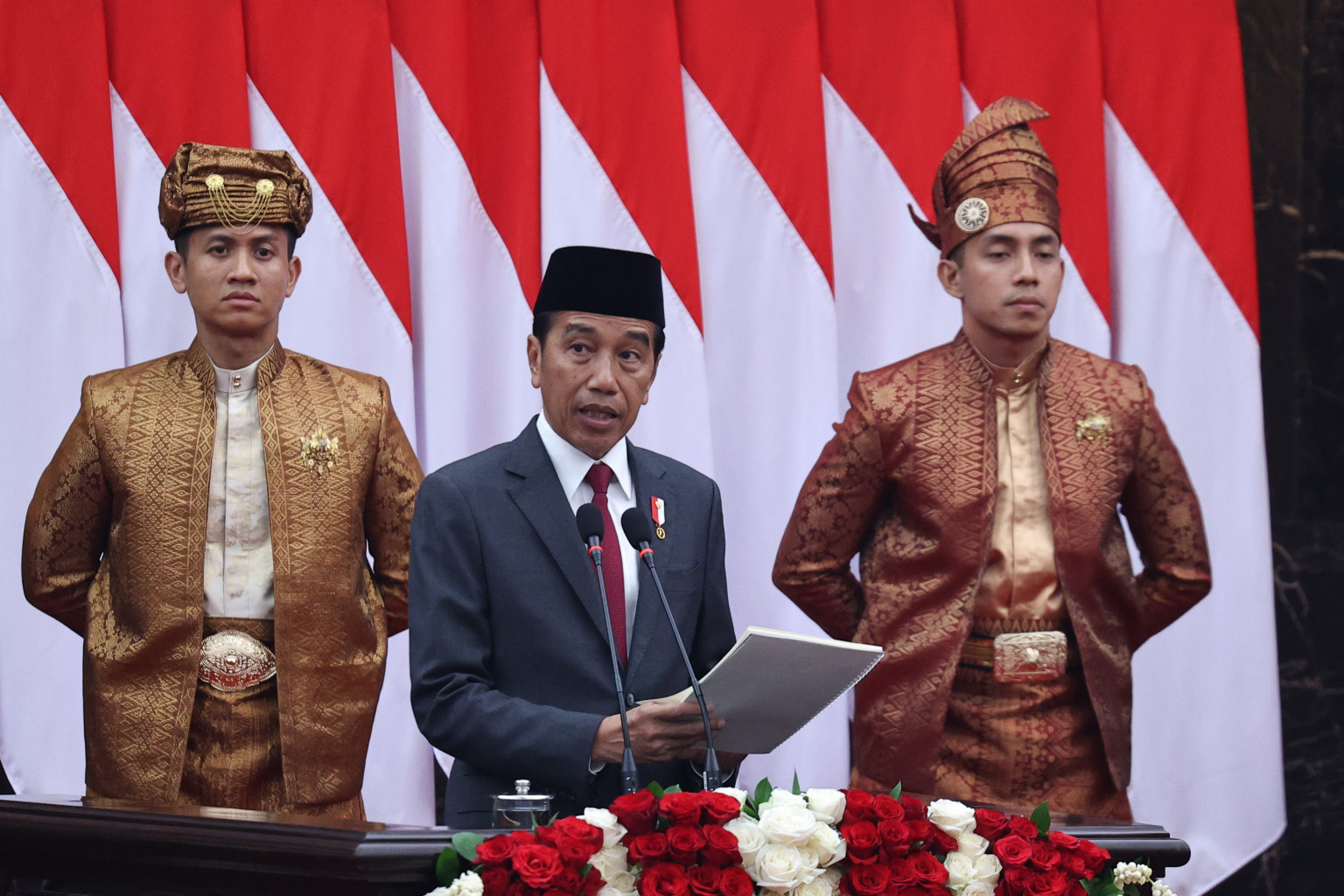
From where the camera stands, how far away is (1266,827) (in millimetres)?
4184

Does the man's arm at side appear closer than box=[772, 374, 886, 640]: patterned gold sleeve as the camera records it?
Yes

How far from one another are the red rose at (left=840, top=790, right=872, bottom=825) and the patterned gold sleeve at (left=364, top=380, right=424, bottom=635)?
1.46 metres

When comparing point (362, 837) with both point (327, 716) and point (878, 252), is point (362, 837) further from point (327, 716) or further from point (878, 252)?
point (878, 252)

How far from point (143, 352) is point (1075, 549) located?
2.22 metres

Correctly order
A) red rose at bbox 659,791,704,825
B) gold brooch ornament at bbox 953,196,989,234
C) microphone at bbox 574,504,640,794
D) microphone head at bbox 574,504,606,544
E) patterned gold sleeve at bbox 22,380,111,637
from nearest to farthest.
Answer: red rose at bbox 659,791,704,825 < microphone at bbox 574,504,640,794 < microphone head at bbox 574,504,606,544 < patterned gold sleeve at bbox 22,380,111,637 < gold brooch ornament at bbox 953,196,989,234

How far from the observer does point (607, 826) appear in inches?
68.2

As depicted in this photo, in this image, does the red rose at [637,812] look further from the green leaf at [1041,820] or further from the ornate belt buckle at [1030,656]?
the ornate belt buckle at [1030,656]

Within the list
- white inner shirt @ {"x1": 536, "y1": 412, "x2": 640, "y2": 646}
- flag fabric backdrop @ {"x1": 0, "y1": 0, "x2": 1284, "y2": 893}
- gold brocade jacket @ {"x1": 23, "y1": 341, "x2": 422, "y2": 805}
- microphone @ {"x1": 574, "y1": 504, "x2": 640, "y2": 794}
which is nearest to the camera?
microphone @ {"x1": 574, "y1": 504, "x2": 640, "y2": 794}

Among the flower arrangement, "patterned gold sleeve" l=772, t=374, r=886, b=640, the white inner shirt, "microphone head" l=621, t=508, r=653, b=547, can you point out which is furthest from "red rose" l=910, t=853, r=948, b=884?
"patterned gold sleeve" l=772, t=374, r=886, b=640

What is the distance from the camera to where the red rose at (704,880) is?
1.68 meters

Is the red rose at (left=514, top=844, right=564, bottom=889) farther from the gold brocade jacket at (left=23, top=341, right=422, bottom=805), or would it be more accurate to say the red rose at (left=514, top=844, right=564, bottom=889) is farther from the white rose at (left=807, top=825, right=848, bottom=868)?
the gold brocade jacket at (left=23, top=341, right=422, bottom=805)

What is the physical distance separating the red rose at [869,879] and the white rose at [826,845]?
3 centimetres

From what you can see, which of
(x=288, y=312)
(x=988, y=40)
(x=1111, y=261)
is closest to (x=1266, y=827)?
(x=1111, y=261)

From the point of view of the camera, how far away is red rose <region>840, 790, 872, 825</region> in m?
1.80
